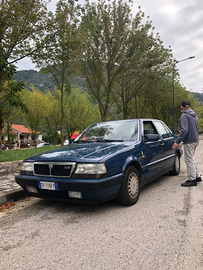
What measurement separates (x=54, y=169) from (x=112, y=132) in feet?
5.61

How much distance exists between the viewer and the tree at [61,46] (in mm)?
10688

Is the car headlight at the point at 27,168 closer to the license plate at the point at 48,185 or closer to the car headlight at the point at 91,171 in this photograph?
the license plate at the point at 48,185

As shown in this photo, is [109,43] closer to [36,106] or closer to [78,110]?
[36,106]

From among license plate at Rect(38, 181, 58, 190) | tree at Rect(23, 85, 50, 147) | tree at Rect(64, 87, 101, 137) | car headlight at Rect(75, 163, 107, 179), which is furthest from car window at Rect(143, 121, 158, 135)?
tree at Rect(64, 87, 101, 137)

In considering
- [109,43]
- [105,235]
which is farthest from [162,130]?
[109,43]

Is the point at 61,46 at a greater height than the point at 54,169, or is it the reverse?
the point at 61,46

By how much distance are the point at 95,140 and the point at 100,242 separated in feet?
7.77

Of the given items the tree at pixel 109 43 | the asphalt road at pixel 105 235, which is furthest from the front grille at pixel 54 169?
the tree at pixel 109 43

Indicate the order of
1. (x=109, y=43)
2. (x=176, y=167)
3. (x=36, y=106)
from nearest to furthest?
(x=176, y=167) → (x=109, y=43) → (x=36, y=106)

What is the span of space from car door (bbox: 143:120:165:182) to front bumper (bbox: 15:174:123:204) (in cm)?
116

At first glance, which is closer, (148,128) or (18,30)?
(148,128)

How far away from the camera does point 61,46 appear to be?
1235 centimetres

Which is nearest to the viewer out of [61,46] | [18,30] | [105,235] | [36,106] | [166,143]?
[105,235]

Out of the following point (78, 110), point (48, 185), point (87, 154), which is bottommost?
point (48, 185)
